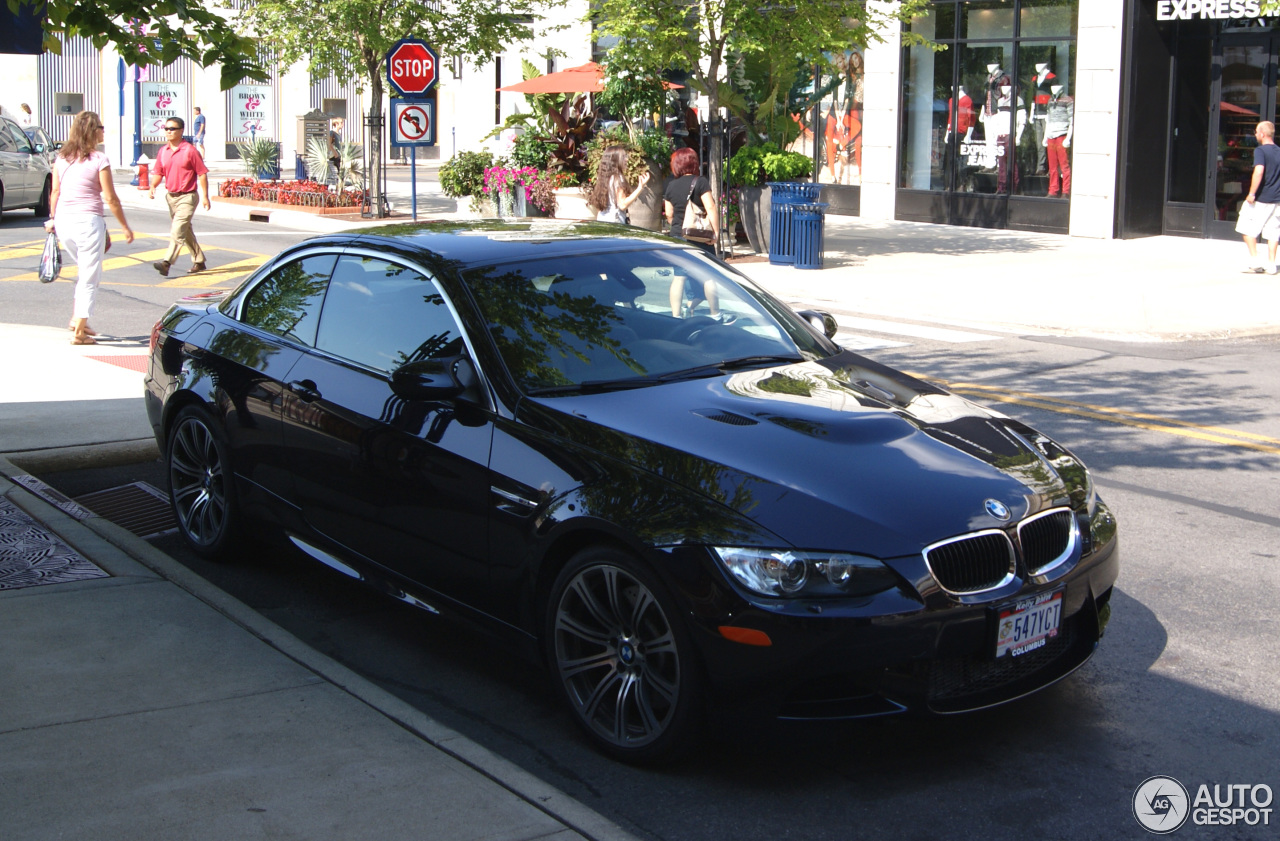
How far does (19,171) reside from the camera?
983 inches

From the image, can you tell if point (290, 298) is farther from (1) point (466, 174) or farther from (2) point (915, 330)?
(1) point (466, 174)

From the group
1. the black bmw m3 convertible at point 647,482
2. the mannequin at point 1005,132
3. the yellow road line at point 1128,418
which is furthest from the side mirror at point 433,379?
the mannequin at point 1005,132

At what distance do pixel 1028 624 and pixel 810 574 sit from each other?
2.53 ft

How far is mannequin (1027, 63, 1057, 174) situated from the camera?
2333 centimetres

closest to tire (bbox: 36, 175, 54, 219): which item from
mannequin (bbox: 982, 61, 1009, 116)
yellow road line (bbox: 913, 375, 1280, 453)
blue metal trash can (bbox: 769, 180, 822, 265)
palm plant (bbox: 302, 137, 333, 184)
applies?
palm plant (bbox: 302, 137, 333, 184)

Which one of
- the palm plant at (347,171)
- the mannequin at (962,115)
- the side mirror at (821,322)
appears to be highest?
the mannequin at (962,115)

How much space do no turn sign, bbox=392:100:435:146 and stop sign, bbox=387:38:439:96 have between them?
0.74ft

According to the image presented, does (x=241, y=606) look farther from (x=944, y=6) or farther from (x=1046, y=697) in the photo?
(x=944, y=6)

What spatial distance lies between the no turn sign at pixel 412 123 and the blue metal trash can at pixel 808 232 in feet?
21.4

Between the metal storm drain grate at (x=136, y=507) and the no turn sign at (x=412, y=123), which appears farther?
the no turn sign at (x=412, y=123)

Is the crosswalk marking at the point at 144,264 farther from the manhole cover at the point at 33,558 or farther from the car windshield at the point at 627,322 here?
the car windshield at the point at 627,322

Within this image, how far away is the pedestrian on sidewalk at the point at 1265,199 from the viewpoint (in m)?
16.5

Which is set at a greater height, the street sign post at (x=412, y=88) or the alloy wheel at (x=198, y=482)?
the street sign post at (x=412, y=88)

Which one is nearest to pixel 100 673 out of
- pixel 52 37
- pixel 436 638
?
pixel 436 638
